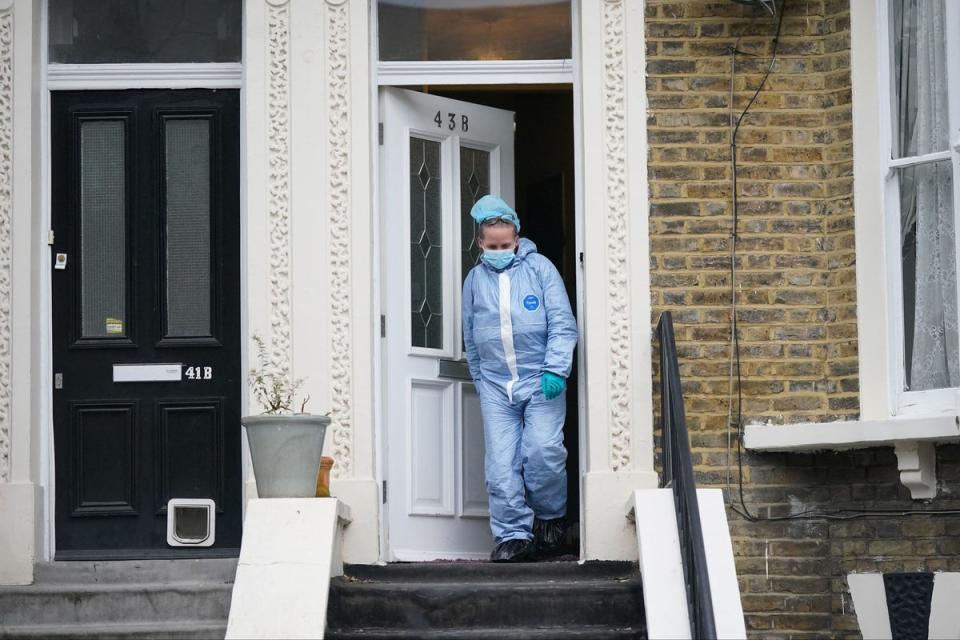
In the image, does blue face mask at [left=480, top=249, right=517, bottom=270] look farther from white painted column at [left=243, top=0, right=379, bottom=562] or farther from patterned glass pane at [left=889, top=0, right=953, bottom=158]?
patterned glass pane at [left=889, top=0, right=953, bottom=158]

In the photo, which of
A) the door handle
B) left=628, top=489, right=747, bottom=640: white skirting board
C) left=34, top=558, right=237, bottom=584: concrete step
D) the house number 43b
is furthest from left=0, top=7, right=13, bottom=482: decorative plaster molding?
left=628, top=489, right=747, bottom=640: white skirting board

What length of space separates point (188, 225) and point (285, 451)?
1.87 meters

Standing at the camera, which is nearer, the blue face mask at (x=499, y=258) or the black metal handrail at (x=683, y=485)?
the black metal handrail at (x=683, y=485)

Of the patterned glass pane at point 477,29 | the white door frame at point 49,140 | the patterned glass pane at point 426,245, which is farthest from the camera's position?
the patterned glass pane at point 426,245

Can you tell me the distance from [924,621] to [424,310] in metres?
2.87

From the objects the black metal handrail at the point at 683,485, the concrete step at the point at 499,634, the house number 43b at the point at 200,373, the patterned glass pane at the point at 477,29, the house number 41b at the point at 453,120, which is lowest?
the concrete step at the point at 499,634

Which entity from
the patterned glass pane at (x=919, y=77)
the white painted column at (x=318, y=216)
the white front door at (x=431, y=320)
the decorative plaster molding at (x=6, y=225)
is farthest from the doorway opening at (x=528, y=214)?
the decorative plaster molding at (x=6, y=225)

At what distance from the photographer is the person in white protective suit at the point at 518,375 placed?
847cm

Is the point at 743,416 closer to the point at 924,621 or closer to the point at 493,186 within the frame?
the point at 924,621

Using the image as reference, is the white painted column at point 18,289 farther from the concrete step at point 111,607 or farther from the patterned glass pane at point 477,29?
the patterned glass pane at point 477,29

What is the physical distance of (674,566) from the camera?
739 centimetres

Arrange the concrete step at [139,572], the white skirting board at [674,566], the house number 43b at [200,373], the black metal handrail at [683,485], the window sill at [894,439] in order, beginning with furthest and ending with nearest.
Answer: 1. the house number 43b at [200,373]
2. the concrete step at [139,572]
3. the window sill at [894,439]
4. the white skirting board at [674,566]
5. the black metal handrail at [683,485]

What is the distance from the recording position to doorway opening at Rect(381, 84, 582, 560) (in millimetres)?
8781

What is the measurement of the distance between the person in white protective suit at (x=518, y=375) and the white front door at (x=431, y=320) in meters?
0.32
